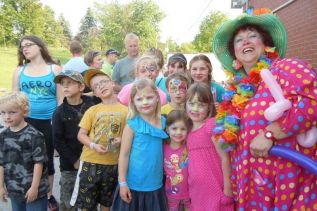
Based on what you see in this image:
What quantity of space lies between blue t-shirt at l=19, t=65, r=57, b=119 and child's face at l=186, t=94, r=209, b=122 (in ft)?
6.27

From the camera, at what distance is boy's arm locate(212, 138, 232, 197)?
2363 millimetres

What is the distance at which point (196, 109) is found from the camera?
2682 mm

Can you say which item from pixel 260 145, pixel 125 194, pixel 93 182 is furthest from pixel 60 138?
pixel 260 145

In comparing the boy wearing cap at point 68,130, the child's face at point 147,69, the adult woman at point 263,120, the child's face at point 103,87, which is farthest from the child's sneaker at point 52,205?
the adult woman at point 263,120

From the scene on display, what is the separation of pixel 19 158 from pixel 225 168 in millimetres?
1940

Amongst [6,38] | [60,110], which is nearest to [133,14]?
[6,38]

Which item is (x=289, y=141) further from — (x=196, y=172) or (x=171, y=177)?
(x=171, y=177)

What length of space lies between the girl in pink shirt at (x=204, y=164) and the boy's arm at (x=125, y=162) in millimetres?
530

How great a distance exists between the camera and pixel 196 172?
2545mm

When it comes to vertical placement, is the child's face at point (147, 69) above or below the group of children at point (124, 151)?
above

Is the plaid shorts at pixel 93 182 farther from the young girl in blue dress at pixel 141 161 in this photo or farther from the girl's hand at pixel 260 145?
the girl's hand at pixel 260 145

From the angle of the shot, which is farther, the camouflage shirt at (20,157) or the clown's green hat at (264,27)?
the camouflage shirt at (20,157)

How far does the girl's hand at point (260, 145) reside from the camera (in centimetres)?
184

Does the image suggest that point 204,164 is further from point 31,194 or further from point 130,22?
point 130,22
